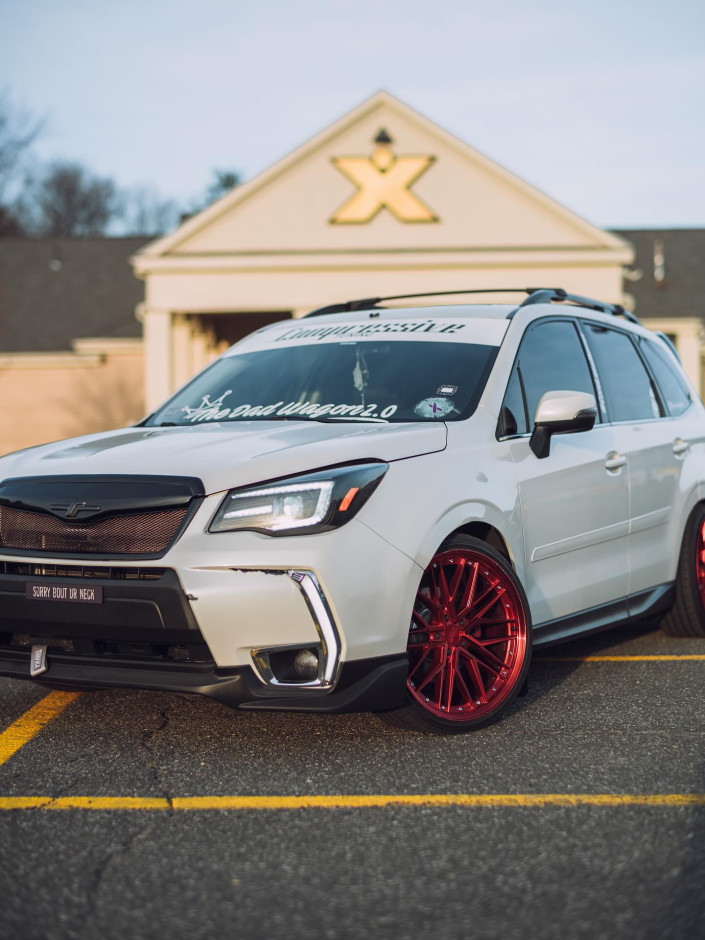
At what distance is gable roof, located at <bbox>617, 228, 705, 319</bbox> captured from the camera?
1073 inches

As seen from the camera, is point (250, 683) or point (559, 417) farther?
point (559, 417)

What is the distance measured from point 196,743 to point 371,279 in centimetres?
1832

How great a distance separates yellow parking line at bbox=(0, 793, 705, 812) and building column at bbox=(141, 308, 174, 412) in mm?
18323

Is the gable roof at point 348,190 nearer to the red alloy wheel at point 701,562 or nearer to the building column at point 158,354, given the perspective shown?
the building column at point 158,354

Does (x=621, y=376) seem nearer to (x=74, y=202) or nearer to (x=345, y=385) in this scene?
(x=345, y=385)

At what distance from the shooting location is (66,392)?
26625 mm

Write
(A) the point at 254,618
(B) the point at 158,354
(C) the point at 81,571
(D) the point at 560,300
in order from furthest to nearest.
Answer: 1. (B) the point at 158,354
2. (D) the point at 560,300
3. (C) the point at 81,571
4. (A) the point at 254,618

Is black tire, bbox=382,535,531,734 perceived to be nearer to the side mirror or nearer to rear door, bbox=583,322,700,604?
the side mirror

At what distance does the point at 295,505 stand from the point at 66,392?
2349cm

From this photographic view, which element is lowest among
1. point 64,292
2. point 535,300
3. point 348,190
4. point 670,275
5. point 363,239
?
point 535,300

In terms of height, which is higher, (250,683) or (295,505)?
(295,505)

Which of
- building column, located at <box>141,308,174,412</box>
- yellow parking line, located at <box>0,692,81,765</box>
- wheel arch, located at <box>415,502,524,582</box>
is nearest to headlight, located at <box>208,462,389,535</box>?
wheel arch, located at <box>415,502,524,582</box>

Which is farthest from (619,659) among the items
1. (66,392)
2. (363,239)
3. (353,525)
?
(66,392)

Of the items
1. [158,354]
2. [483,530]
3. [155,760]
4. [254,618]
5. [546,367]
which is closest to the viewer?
[254,618]
